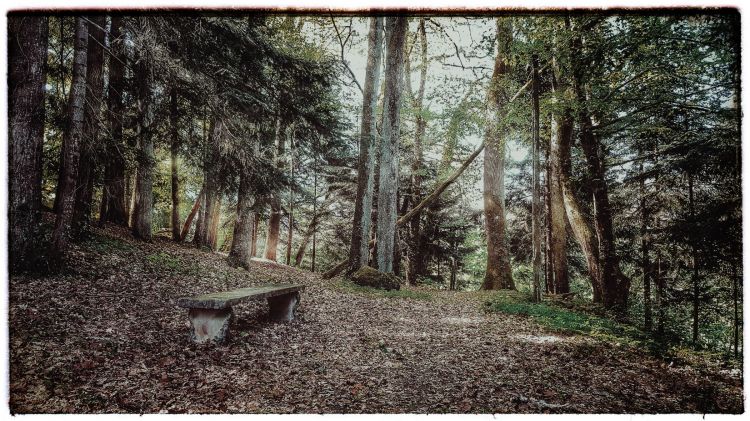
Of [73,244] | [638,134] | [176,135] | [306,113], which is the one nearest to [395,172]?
[306,113]

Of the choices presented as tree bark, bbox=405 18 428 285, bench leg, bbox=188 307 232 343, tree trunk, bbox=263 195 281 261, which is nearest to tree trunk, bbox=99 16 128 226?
bench leg, bbox=188 307 232 343

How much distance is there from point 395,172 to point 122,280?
24.1 ft

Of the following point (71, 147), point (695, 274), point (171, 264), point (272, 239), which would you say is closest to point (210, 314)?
point (71, 147)

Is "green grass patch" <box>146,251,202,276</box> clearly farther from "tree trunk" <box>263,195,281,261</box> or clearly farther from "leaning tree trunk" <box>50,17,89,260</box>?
"tree trunk" <box>263,195,281,261</box>

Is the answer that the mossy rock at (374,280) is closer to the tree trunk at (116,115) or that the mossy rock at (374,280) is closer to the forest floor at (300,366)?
the forest floor at (300,366)

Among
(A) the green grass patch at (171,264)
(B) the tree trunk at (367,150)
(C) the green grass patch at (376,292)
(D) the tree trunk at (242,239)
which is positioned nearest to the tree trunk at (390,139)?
(B) the tree trunk at (367,150)

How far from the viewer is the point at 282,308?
5555 millimetres

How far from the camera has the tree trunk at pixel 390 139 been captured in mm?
10555

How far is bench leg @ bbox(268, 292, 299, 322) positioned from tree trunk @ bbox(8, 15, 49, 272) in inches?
114

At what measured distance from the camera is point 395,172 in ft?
36.8

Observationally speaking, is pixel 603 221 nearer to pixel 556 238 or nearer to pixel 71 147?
pixel 556 238

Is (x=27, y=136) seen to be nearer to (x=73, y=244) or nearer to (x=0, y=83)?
(x=0, y=83)

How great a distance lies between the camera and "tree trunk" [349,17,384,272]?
1048cm

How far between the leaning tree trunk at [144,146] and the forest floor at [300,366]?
3062mm
